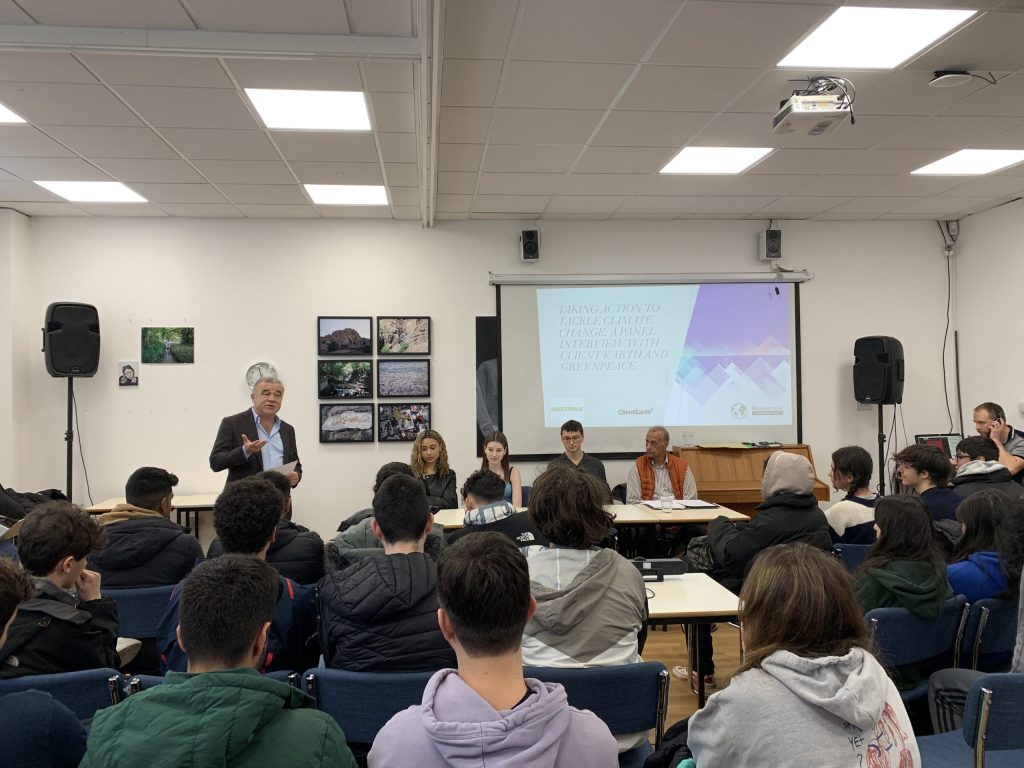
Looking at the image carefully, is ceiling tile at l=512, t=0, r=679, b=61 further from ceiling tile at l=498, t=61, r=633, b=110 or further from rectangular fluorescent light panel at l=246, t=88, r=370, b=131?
rectangular fluorescent light panel at l=246, t=88, r=370, b=131

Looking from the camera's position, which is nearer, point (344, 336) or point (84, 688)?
point (84, 688)

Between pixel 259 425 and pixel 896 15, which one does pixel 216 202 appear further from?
pixel 896 15

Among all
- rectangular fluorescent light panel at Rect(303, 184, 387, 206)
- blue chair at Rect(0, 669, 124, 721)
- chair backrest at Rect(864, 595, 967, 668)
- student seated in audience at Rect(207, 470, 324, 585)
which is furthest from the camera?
rectangular fluorescent light panel at Rect(303, 184, 387, 206)

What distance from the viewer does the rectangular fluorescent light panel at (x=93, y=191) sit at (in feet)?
18.0

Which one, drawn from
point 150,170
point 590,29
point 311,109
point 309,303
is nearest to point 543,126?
point 590,29

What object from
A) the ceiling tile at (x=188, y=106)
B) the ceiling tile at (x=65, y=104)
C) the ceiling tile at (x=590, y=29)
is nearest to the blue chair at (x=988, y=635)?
the ceiling tile at (x=590, y=29)

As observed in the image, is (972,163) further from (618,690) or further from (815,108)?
(618,690)

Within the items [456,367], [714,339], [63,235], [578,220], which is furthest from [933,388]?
[63,235]

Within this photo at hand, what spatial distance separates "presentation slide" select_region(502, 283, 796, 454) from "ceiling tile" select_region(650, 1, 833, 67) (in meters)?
3.42

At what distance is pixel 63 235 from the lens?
639 cm

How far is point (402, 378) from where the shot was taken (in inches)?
263

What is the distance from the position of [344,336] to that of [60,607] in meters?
4.72

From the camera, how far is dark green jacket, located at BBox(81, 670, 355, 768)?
1.10m

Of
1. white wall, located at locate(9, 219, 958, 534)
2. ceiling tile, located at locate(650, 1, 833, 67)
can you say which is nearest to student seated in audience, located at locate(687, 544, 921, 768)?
ceiling tile, located at locate(650, 1, 833, 67)
